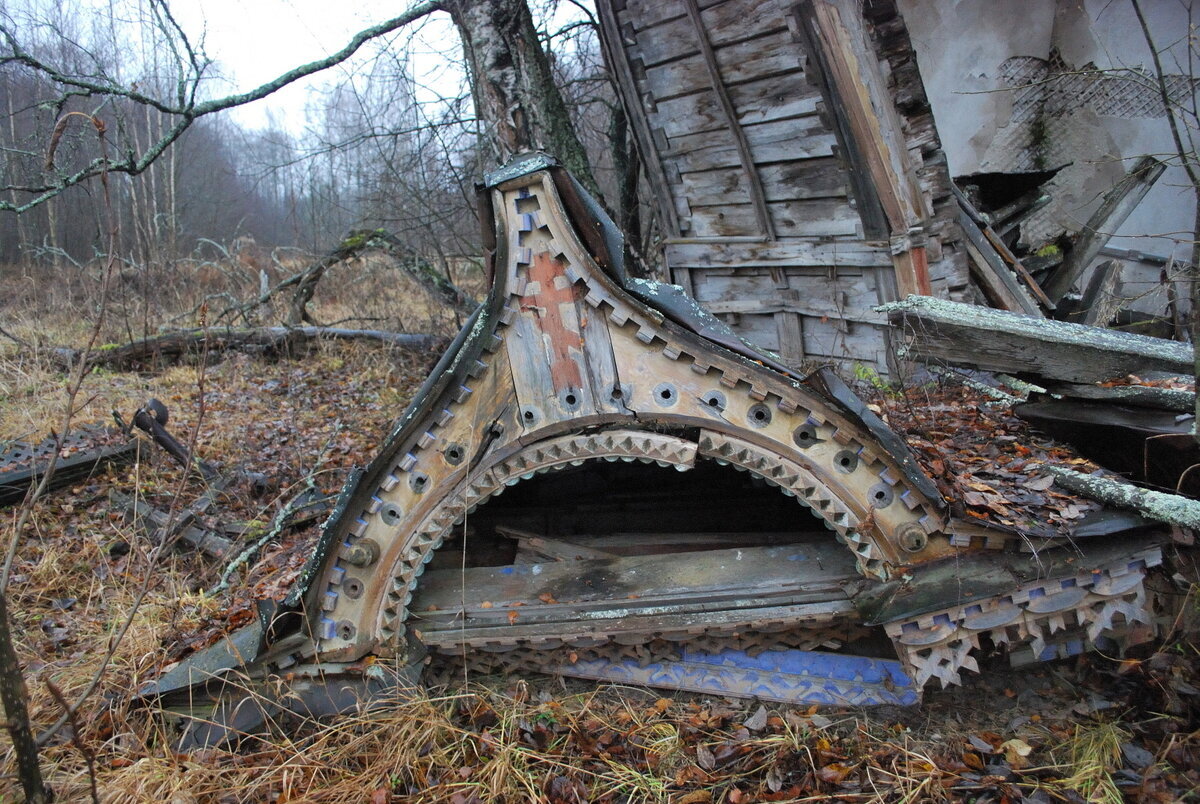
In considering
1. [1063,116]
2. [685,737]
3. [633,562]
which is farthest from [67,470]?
[1063,116]

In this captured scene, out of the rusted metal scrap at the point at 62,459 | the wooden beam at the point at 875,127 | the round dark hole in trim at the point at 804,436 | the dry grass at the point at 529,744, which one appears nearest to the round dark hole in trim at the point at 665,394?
the round dark hole in trim at the point at 804,436

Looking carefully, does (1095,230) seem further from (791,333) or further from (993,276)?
(791,333)

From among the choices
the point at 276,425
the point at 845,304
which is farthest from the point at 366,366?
the point at 845,304

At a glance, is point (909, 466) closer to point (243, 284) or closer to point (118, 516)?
point (118, 516)

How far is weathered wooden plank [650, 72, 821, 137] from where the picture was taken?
5.80m

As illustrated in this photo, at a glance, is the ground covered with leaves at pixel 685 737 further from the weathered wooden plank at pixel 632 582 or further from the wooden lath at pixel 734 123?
the wooden lath at pixel 734 123

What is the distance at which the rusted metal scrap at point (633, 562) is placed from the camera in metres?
2.81

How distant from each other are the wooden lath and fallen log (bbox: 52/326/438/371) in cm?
464

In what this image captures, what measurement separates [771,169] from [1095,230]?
374cm

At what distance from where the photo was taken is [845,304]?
6.47 metres

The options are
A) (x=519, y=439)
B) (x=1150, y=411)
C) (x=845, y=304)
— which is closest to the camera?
(x=519, y=439)

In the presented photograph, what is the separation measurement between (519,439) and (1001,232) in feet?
22.4

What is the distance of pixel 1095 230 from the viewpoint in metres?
7.40

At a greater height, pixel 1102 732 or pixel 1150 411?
pixel 1150 411
